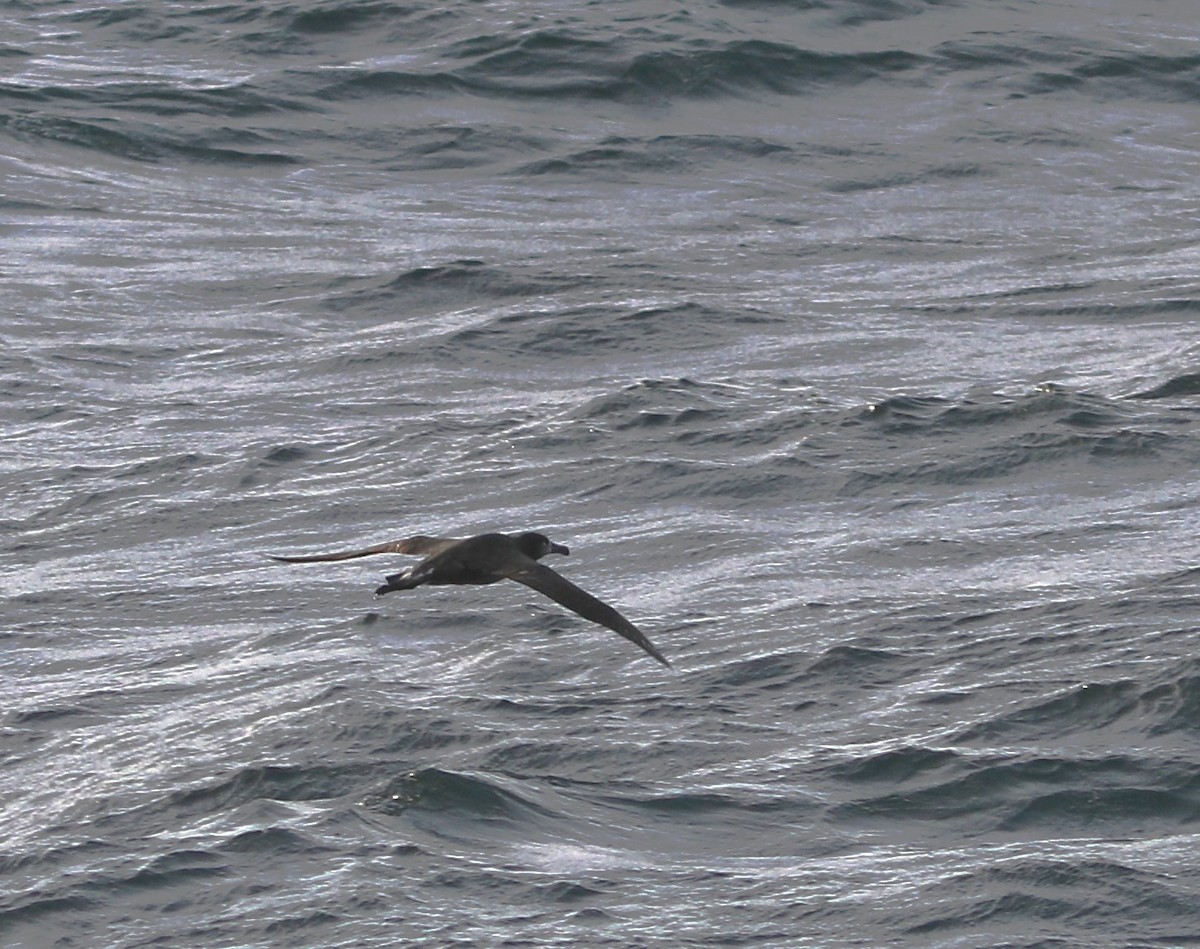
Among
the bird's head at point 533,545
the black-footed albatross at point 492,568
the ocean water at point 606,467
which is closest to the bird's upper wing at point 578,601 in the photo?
the black-footed albatross at point 492,568

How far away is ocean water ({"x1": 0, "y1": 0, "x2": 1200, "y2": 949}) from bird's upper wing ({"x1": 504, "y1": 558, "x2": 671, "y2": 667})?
1.87m

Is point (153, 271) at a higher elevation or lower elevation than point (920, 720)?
higher

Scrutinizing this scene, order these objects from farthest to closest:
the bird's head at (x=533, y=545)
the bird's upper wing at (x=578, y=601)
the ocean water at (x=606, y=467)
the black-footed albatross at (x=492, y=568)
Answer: the ocean water at (x=606, y=467), the bird's head at (x=533, y=545), the black-footed albatross at (x=492, y=568), the bird's upper wing at (x=578, y=601)

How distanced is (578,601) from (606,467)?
6.81 meters

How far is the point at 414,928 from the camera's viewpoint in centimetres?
1034

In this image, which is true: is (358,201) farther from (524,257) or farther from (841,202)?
(841,202)

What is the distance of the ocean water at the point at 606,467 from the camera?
10.9 m

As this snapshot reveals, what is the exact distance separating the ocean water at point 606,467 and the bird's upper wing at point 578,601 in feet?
6.12

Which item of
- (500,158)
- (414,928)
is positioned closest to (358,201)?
(500,158)

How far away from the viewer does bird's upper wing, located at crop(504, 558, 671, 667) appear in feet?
27.2

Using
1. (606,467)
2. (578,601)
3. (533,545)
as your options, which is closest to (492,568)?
(533,545)

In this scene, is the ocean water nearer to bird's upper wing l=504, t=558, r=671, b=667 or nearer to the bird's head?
the bird's head

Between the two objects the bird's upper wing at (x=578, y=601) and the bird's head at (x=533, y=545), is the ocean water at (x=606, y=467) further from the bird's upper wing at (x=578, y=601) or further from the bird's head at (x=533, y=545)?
the bird's upper wing at (x=578, y=601)

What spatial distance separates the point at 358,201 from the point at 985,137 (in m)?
5.53
